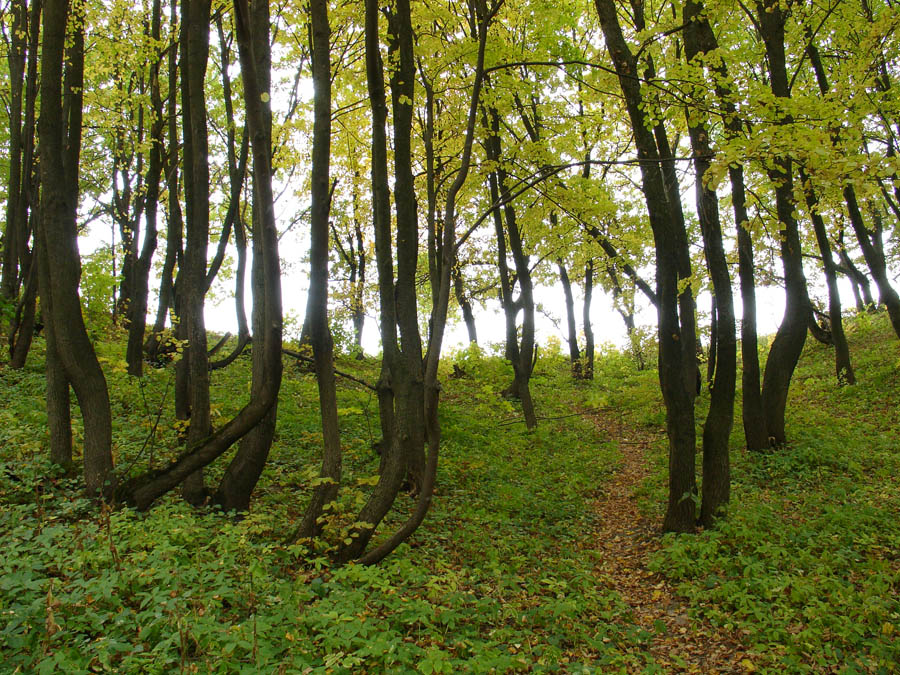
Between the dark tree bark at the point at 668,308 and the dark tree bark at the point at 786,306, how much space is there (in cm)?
370

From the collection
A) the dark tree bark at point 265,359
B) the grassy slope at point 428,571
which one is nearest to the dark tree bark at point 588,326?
the grassy slope at point 428,571

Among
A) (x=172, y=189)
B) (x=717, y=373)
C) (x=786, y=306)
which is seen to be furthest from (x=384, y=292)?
(x=786, y=306)

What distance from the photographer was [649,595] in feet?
18.1

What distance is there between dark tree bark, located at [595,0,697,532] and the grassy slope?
1.73 feet

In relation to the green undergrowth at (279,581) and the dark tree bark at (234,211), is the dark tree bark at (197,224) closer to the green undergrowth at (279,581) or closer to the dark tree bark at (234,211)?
the green undergrowth at (279,581)

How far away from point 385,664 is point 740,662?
288 cm

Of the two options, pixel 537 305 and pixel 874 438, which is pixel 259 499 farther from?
pixel 537 305

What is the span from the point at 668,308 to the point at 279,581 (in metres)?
5.35

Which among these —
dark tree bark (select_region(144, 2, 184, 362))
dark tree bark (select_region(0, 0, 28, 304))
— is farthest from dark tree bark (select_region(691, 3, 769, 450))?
dark tree bark (select_region(0, 0, 28, 304))

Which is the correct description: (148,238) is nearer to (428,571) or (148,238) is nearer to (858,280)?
(428,571)

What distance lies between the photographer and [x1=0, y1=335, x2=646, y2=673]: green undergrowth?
10.1ft

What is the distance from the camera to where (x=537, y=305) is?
18.5 metres

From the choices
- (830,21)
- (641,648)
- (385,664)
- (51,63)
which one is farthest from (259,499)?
(830,21)

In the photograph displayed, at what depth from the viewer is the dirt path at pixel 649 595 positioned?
14.3 ft
